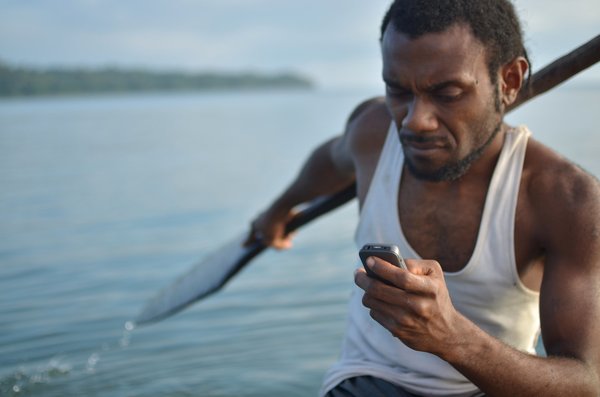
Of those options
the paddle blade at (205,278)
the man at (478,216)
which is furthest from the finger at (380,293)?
the paddle blade at (205,278)

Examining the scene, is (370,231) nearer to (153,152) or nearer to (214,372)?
(214,372)

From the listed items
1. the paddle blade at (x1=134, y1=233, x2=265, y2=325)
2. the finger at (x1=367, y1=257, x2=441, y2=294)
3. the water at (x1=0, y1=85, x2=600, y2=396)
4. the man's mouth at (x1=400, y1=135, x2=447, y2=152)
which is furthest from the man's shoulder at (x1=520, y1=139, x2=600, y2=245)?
Result: the water at (x1=0, y1=85, x2=600, y2=396)

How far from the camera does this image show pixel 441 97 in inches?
102

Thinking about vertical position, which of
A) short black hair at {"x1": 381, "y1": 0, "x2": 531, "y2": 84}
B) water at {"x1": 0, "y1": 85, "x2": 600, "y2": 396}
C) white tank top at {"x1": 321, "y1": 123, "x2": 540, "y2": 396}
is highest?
short black hair at {"x1": 381, "y1": 0, "x2": 531, "y2": 84}

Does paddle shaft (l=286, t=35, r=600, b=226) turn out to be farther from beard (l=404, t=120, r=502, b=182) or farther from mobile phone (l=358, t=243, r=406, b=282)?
mobile phone (l=358, t=243, r=406, b=282)

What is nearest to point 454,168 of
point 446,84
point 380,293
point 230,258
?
point 446,84

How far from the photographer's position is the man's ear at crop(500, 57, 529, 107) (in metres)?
2.74

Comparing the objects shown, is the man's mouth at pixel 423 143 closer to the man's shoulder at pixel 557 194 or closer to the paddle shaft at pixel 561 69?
the man's shoulder at pixel 557 194

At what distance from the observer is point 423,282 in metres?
1.89

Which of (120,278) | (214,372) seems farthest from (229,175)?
(214,372)

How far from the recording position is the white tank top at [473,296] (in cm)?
262

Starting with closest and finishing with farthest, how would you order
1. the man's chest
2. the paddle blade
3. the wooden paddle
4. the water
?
the man's chest → the wooden paddle → the paddle blade → the water

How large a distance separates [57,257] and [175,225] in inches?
81.4

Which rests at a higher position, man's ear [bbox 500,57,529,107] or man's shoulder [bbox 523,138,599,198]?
man's ear [bbox 500,57,529,107]
